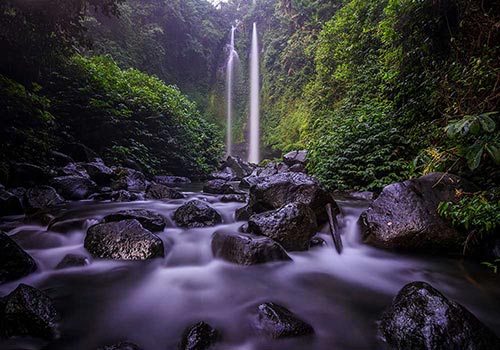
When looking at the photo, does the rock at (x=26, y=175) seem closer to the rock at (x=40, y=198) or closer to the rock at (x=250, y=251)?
the rock at (x=40, y=198)

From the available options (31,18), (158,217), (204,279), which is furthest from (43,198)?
(204,279)

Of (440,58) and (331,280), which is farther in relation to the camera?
(440,58)

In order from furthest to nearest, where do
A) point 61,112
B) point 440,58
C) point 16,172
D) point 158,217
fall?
point 61,112 < point 16,172 < point 440,58 < point 158,217

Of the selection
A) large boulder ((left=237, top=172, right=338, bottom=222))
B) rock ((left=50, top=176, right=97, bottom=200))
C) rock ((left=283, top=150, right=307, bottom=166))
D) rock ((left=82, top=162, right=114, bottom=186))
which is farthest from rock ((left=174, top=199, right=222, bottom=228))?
rock ((left=283, top=150, right=307, bottom=166))

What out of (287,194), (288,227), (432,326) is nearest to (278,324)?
(432,326)

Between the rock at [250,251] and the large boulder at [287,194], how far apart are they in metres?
1.34

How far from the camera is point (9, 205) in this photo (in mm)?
4277

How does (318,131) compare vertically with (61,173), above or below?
above

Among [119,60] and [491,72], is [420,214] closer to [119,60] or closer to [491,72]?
[491,72]

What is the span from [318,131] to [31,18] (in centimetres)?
1037

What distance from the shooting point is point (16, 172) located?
207 inches

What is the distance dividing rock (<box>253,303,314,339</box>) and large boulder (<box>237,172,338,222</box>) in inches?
92.9

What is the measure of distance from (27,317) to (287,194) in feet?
11.6

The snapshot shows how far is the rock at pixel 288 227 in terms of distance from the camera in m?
3.43
